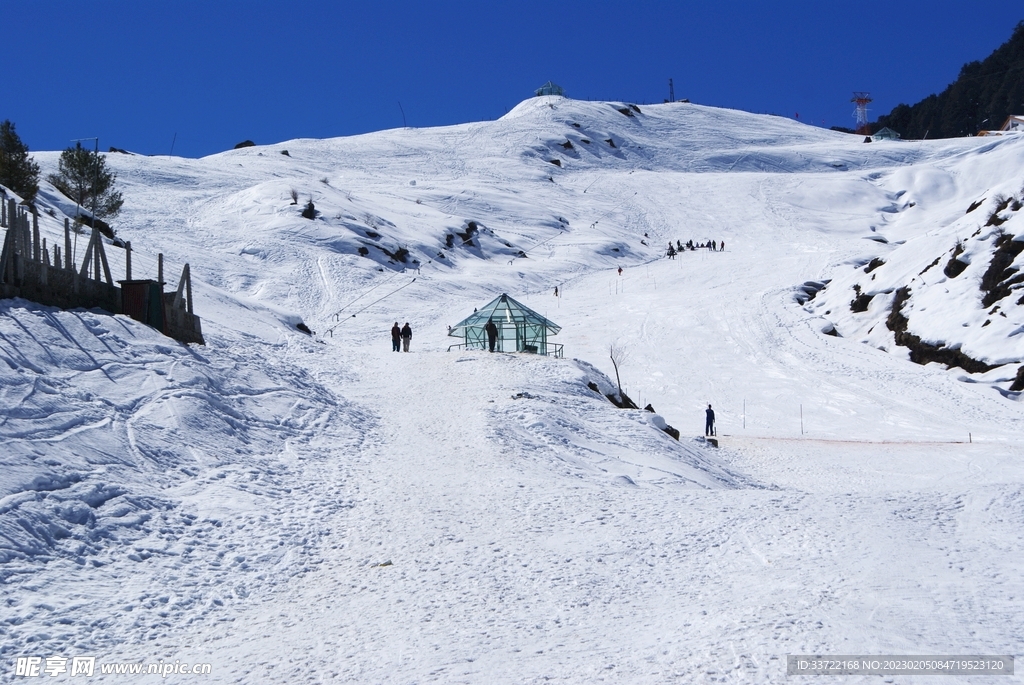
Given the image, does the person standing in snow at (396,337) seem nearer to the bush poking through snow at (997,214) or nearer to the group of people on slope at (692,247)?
the bush poking through snow at (997,214)

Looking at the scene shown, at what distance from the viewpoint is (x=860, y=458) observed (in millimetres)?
24484

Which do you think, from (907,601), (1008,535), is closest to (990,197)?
(1008,535)

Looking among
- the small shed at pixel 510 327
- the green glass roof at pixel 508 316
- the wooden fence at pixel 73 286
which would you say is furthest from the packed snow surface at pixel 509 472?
the green glass roof at pixel 508 316

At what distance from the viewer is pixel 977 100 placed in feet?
490

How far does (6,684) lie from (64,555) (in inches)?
106

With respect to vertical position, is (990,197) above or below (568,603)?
above

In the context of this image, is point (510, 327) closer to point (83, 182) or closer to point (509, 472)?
point (509, 472)

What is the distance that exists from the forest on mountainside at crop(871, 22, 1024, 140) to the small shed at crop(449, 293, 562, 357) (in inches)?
5071

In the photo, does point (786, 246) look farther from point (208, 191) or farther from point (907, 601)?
point (907, 601)

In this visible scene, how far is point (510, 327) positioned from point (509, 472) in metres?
19.7

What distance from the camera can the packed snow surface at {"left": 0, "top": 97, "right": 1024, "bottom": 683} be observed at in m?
8.41

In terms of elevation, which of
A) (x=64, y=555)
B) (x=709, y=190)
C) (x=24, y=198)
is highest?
(x=709, y=190)

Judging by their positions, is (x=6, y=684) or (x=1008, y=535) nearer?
(x=6, y=684)

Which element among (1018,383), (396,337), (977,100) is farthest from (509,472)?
(977,100)
